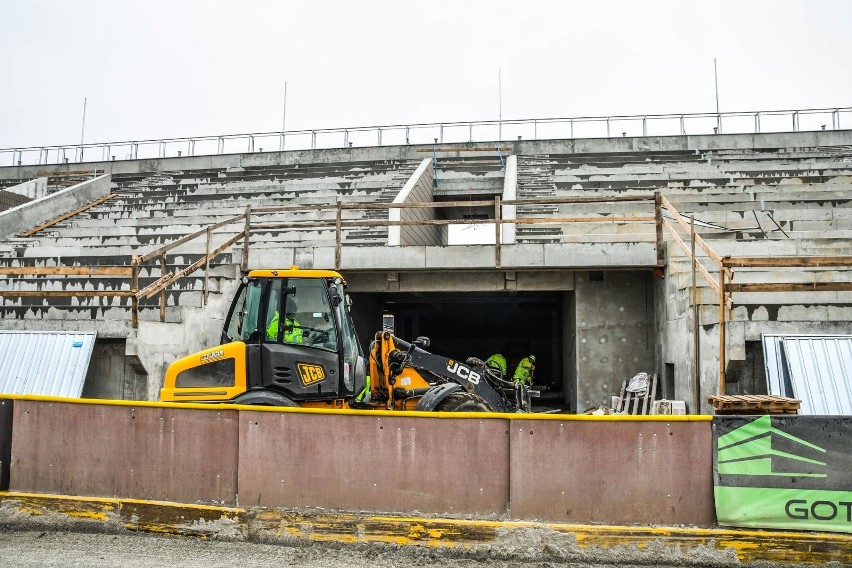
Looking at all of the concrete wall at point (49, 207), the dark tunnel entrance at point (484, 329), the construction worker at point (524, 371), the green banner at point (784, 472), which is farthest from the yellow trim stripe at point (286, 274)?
the concrete wall at point (49, 207)

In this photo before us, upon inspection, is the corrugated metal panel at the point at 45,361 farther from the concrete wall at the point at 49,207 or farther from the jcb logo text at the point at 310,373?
the concrete wall at the point at 49,207

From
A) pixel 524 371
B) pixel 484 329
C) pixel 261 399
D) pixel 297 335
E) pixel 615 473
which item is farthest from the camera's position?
pixel 484 329

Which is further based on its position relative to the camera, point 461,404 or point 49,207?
point 49,207

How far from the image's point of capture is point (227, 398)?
7.58 meters

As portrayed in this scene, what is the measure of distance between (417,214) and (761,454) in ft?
42.2

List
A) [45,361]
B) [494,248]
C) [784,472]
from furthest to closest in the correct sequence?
[494,248]
[45,361]
[784,472]

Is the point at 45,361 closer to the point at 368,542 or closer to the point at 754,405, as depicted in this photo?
the point at 368,542

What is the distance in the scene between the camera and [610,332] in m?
12.4

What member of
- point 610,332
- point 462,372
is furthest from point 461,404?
point 610,332

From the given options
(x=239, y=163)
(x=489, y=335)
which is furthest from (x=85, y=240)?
(x=489, y=335)

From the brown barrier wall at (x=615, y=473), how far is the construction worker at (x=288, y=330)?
320cm

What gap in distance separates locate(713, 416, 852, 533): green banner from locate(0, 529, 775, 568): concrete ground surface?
0.47 meters

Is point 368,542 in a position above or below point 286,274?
below

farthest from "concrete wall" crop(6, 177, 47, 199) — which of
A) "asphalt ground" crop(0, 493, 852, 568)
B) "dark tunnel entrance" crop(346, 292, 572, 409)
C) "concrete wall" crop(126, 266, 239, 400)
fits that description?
"asphalt ground" crop(0, 493, 852, 568)
